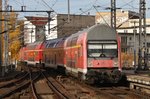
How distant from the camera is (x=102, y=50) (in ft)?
73.7

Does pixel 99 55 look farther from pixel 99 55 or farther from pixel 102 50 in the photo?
pixel 102 50

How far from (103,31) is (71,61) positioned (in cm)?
540

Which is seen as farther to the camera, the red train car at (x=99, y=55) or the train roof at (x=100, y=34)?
the train roof at (x=100, y=34)

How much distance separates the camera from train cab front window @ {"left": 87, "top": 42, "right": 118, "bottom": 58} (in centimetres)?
2239

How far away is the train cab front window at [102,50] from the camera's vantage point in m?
22.4

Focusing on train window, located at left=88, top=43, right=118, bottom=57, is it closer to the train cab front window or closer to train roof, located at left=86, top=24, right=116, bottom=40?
the train cab front window

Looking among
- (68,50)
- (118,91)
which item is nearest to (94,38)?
(118,91)

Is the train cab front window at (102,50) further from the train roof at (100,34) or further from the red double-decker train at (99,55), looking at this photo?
the train roof at (100,34)

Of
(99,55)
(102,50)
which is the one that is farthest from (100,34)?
(99,55)

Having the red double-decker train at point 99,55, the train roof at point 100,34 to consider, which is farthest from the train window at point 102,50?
the train roof at point 100,34

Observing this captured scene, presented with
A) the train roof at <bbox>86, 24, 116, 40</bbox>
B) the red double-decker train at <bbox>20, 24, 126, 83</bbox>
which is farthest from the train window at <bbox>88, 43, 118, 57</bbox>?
the train roof at <bbox>86, 24, 116, 40</bbox>

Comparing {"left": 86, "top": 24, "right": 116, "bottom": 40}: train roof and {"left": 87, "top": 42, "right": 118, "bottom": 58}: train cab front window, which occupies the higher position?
{"left": 86, "top": 24, "right": 116, "bottom": 40}: train roof

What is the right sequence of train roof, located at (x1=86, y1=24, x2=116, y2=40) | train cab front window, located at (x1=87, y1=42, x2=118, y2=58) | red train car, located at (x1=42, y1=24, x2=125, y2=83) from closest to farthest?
red train car, located at (x1=42, y1=24, x2=125, y2=83)
train cab front window, located at (x1=87, y1=42, x2=118, y2=58)
train roof, located at (x1=86, y1=24, x2=116, y2=40)

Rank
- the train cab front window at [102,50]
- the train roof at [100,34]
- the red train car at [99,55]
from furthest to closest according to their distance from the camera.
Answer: the train roof at [100,34] → the train cab front window at [102,50] → the red train car at [99,55]
